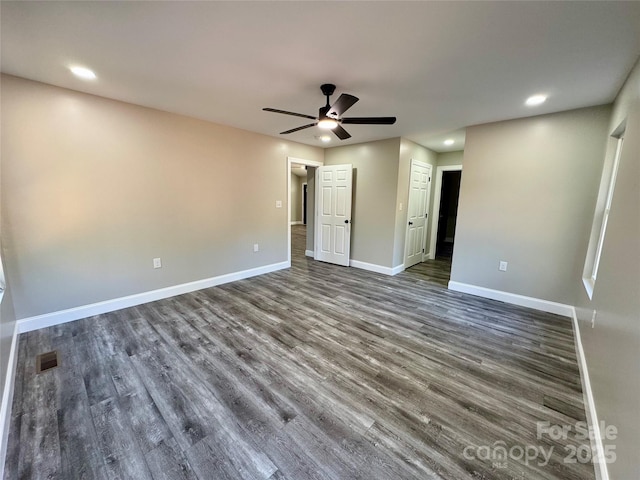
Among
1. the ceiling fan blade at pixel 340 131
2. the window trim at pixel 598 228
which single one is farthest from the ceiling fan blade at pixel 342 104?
the window trim at pixel 598 228

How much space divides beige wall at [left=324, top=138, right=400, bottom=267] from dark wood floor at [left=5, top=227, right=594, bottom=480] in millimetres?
1844

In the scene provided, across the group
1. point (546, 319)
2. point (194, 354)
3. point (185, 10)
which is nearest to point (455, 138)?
point (546, 319)

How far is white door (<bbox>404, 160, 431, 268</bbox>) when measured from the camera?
4.95m

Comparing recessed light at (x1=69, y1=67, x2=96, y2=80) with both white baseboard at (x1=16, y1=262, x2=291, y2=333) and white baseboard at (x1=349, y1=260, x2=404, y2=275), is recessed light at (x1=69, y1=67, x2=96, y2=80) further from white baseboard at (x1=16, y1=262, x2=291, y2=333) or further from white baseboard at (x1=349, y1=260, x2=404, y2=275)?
white baseboard at (x1=349, y1=260, x2=404, y2=275)

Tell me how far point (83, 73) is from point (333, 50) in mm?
2300

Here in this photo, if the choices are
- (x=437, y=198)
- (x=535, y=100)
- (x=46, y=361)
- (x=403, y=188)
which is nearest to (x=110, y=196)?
(x=46, y=361)

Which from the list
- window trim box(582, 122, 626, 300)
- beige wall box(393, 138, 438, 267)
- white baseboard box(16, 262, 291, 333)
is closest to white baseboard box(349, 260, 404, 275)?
beige wall box(393, 138, 438, 267)

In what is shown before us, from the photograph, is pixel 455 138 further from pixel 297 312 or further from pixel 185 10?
pixel 185 10

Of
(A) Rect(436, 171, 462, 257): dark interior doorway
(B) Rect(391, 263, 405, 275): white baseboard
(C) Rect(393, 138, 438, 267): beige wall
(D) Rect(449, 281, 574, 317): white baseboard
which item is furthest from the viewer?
(A) Rect(436, 171, 462, 257): dark interior doorway

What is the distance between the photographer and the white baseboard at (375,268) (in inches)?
187

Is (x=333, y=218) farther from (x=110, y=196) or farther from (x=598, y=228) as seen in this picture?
(x=598, y=228)

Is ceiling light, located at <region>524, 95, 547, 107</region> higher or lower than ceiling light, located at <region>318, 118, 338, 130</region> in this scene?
higher

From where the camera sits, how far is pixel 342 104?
7.34 feet

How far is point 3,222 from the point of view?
244cm
